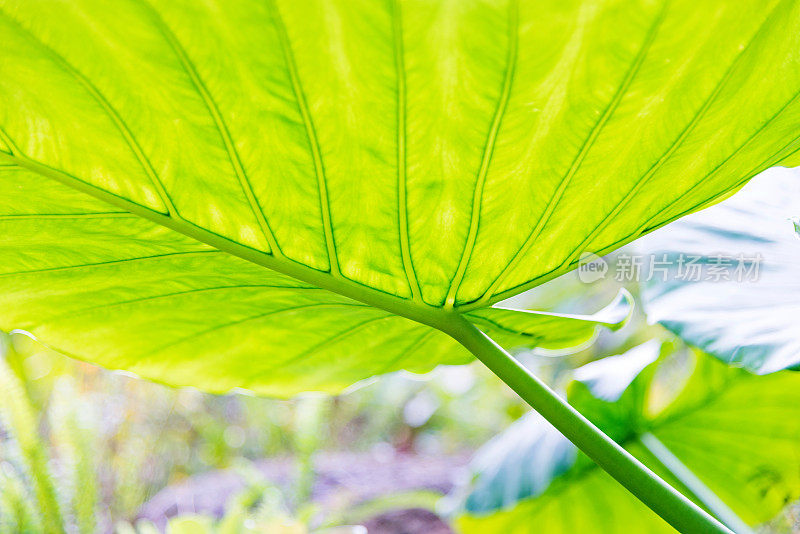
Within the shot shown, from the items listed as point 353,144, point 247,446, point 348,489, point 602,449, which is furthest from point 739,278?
point 247,446

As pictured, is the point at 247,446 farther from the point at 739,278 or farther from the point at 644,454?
the point at 739,278

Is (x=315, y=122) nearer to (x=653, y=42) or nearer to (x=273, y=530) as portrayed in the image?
(x=653, y=42)

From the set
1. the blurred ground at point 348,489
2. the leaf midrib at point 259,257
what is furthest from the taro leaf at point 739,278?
the blurred ground at point 348,489

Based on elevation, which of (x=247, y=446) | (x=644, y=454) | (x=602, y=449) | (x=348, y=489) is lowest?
(x=602, y=449)

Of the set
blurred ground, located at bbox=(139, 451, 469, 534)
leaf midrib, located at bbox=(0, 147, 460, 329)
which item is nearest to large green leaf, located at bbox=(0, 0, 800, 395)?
leaf midrib, located at bbox=(0, 147, 460, 329)

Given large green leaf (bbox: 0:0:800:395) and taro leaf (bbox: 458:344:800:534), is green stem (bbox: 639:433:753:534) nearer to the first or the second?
taro leaf (bbox: 458:344:800:534)

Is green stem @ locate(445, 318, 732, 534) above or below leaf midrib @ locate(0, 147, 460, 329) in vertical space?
below

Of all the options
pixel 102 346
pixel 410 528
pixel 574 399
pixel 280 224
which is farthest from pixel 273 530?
pixel 280 224
